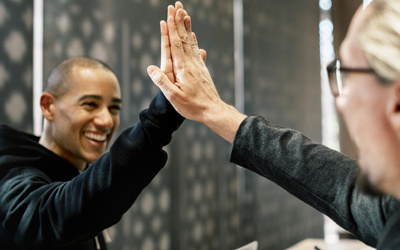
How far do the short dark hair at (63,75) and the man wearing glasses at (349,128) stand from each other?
0.54 metres

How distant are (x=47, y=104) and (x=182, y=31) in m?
0.72

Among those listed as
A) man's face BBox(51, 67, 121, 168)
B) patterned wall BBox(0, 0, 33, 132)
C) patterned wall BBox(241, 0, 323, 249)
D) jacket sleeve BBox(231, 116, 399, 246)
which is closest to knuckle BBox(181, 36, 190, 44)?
jacket sleeve BBox(231, 116, 399, 246)

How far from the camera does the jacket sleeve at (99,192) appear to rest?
1.04 metres

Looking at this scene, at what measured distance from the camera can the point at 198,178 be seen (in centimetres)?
291

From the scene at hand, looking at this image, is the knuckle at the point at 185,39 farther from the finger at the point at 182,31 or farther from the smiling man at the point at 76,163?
the smiling man at the point at 76,163

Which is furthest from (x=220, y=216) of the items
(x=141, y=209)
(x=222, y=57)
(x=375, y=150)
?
(x=375, y=150)

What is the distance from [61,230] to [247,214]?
2637 mm

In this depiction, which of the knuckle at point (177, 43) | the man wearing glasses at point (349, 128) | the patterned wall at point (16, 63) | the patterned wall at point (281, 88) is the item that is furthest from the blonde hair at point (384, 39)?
the patterned wall at point (281, 88)

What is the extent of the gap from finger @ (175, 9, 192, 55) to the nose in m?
0.55

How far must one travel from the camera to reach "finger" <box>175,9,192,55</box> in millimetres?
1198

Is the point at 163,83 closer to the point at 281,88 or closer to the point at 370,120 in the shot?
the point at 370,120

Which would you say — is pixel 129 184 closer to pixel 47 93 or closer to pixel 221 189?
pixel 47 93

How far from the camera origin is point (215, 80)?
3086mm

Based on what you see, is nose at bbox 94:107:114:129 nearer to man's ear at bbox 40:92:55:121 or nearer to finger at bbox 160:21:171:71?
man's ear at bbox 40:92:55:121
